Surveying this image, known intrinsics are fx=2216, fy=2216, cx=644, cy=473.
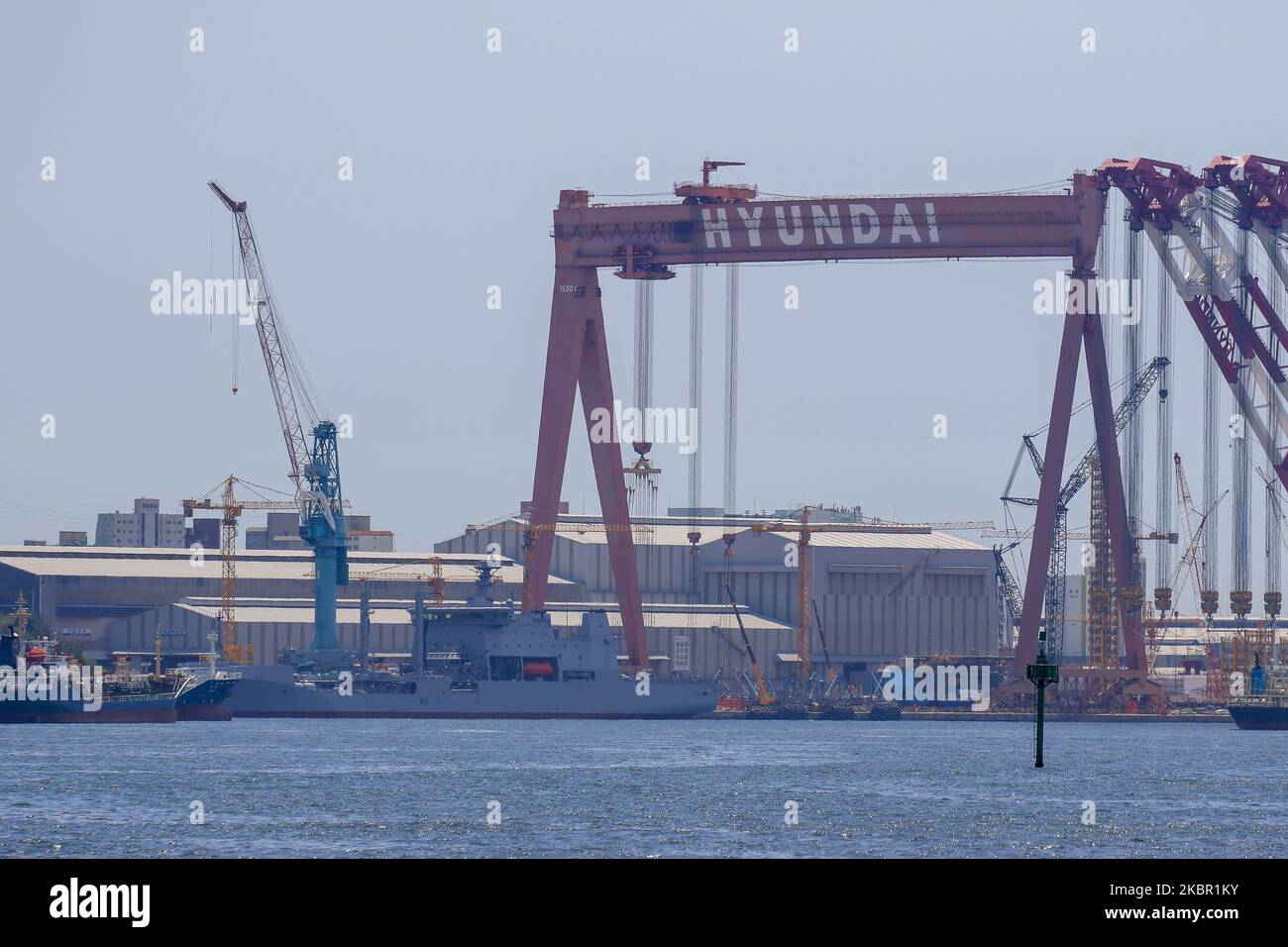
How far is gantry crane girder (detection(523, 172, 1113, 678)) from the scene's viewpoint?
88562mm

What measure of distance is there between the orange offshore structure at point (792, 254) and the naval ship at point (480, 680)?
8344 millimetres

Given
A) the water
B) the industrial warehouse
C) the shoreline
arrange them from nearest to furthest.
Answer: the water → the shoreline → the industrial warehouse

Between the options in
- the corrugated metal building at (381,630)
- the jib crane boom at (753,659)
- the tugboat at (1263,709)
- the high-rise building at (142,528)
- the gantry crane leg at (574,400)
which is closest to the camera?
the gantry crane leg at (574,400)

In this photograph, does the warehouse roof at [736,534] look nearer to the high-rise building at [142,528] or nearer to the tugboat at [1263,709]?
the tugboat at [1263,709]

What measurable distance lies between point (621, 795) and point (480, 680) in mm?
57499

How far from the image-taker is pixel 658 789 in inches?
1962

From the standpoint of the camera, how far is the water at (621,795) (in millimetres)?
36875

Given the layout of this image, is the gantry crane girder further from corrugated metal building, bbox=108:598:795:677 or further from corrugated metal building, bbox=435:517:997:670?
corrugated metal building, bbox=435:517:997:670

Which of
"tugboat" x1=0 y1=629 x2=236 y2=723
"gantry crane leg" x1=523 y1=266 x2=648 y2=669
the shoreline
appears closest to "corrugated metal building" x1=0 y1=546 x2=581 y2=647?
"tugboat" x1=0 y1=629 x2=236 y2=723

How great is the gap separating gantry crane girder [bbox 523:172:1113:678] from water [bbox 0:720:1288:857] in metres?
14.9

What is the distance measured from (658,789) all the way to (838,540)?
77602 mm

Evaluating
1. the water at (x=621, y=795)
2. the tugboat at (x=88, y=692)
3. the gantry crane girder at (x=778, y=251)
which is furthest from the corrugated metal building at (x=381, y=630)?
the water at (x=621, y=795)
